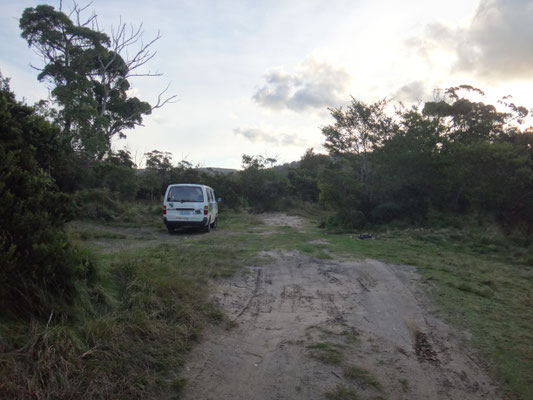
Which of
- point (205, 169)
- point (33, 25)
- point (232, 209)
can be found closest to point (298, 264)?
point (232, 209)

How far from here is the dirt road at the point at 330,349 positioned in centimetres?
328

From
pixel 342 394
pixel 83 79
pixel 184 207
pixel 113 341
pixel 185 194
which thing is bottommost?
pixel 342 394

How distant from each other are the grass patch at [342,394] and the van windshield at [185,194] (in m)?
11.6

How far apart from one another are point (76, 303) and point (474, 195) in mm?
17545

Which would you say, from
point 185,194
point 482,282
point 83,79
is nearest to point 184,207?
point 185,194

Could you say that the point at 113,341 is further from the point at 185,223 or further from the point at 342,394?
the point at 185,223

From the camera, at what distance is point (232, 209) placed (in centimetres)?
2738

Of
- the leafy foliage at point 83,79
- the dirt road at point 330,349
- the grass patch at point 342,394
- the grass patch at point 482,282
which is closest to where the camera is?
the grass patch at point 342,394

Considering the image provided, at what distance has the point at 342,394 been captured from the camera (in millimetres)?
3121

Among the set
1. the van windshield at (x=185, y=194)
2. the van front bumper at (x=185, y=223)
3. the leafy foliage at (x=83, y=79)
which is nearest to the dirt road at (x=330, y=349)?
the van front bumper at (x=185, y=223)

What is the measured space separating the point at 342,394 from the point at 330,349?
85cm

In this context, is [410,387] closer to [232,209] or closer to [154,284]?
[154,284]

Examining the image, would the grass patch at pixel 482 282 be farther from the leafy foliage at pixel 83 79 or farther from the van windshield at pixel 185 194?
the leafy foliage at pixel 83 79

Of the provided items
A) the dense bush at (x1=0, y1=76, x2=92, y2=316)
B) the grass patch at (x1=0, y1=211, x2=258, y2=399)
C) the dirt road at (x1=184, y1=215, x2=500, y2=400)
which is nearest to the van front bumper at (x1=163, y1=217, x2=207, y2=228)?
the dirt road at (x1=184, y1=215, x2=500, y2=400)
